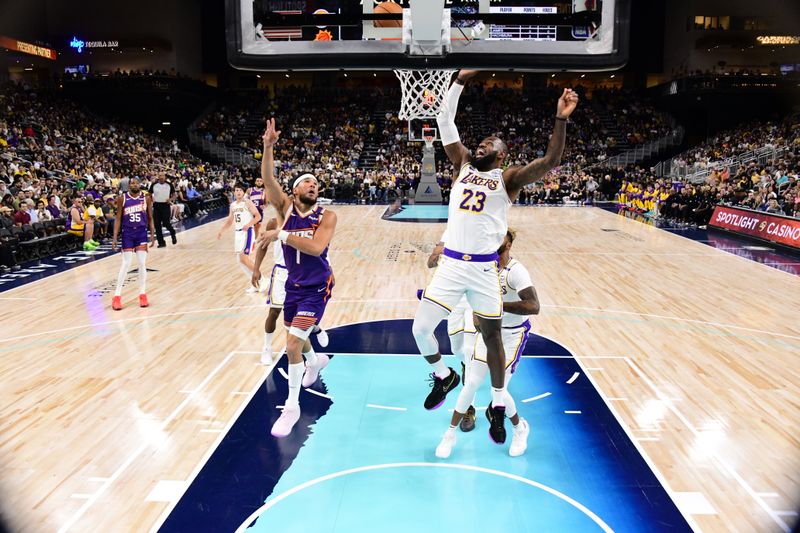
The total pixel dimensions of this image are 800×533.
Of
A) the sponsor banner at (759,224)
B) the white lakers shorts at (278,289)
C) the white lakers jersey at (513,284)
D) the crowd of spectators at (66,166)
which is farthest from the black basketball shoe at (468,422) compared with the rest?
the sponsor banner at (759,224)

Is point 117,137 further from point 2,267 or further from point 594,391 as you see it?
point 594,391

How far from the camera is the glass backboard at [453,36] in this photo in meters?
7.84

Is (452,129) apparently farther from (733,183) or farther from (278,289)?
(733,183)

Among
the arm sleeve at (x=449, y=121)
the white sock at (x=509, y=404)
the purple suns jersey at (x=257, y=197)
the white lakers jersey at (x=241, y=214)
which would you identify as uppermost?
the arm sleeve at (x=449, y=121)

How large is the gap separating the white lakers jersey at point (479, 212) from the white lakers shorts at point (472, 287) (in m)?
0.10

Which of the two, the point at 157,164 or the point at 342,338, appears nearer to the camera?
the point at 342,338

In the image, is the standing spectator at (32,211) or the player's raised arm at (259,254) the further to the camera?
the standing spectator at (32,211)

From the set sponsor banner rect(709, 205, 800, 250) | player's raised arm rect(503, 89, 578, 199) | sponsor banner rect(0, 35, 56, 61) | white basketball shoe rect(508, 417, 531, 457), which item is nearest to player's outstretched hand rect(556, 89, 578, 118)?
player's raised arm rect(503, 89, 578, 199)

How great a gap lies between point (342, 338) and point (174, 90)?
2839 centimetres

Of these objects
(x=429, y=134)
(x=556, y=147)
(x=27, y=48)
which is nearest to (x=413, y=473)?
(x=556, y=147)

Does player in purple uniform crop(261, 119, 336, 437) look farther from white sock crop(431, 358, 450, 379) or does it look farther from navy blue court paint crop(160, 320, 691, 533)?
white sock crop(431, 358, 450, 379)

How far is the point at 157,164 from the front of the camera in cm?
2514

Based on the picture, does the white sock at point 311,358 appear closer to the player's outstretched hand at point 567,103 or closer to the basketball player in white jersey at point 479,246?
the basketball player in white jersey at point 479,246

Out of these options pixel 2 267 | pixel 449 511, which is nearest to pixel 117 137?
pixel 2 267
